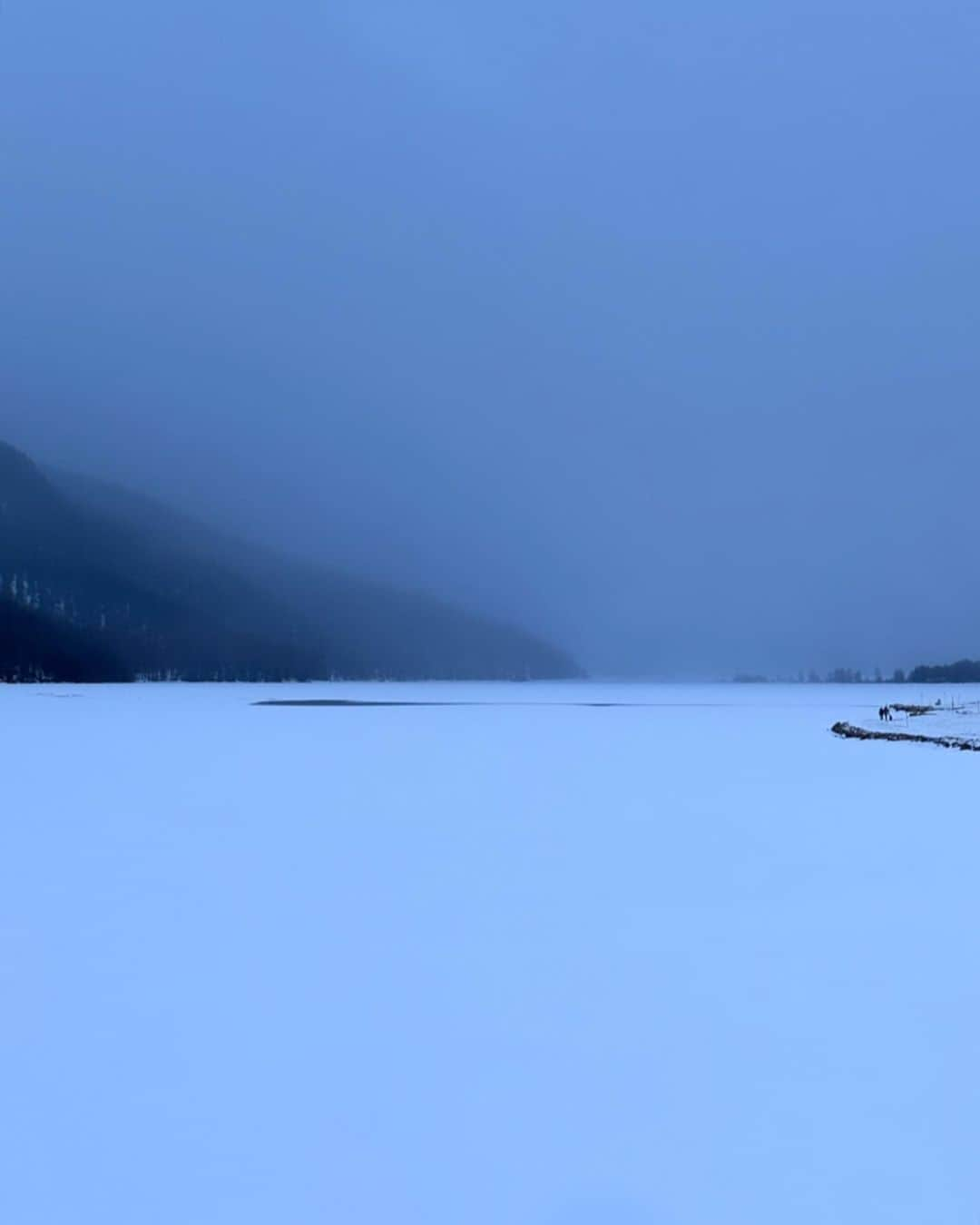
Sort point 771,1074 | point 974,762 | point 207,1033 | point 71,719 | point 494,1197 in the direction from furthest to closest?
point 71,719 → point 974,762 → point 207,1033 → point 771,1074 → point 494,1197

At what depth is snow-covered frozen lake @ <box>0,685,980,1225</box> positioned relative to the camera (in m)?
8.53

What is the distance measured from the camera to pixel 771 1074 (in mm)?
10727

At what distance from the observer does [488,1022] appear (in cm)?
1229

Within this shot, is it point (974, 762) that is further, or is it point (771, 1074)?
point (974, 762)

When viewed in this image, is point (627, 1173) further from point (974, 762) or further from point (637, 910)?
point (974, 762)

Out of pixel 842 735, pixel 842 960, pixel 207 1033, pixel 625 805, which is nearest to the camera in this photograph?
pixel 207 1033

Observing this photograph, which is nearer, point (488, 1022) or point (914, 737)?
point (488, 1022)

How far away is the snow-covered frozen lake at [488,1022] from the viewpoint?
853 centimetres

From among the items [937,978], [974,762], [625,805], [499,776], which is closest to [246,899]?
[937,978]

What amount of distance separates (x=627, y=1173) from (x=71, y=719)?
90.6 m

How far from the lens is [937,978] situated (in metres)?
14.1

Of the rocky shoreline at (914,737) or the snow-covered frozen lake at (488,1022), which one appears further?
the rocky shoreline at (914,737)

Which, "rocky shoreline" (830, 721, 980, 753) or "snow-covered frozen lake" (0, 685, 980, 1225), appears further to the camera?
"rocky shoreline" (830, 721, 980, 753)

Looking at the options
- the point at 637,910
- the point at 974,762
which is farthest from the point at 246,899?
the point at 974,762
